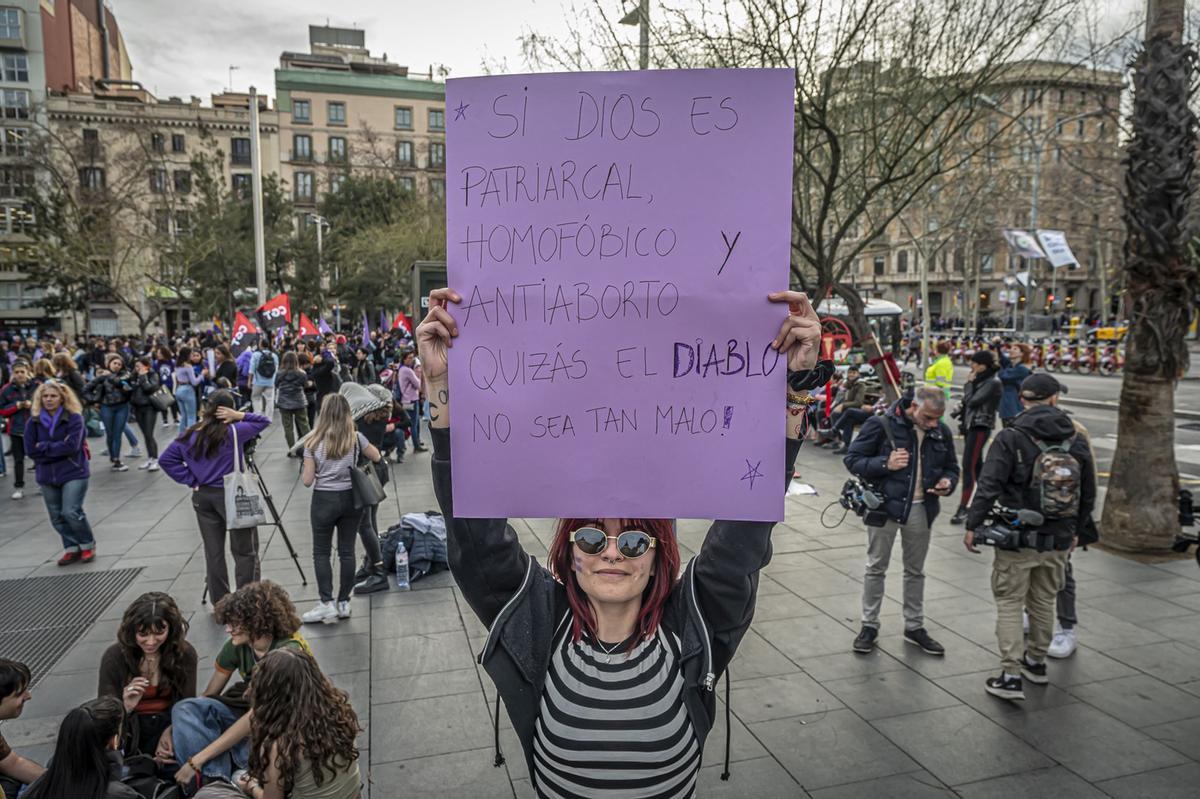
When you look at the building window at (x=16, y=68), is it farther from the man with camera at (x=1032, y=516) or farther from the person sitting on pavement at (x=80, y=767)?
the man with camera at (x=1032, y=516)

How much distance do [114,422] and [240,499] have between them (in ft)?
26.7

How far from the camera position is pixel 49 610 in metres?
6.69

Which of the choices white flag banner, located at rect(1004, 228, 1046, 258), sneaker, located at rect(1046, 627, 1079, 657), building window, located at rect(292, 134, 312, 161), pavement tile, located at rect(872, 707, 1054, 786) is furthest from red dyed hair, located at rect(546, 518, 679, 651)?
building window, located at rect(292, 134, 312, 161)

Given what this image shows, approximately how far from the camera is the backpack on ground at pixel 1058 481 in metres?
4.68

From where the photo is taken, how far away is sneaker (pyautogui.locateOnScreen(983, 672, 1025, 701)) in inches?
185

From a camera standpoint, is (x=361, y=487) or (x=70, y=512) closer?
(x=361, y=487)

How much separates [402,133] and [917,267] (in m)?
45.8

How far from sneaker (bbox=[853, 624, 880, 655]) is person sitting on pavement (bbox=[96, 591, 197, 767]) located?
4.13 metres

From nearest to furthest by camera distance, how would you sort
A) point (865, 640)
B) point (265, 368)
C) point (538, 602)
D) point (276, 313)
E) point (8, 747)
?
point (538, 602) → point (8, 747) → point (865, 640) → point (265, 368) → point (276, 313)

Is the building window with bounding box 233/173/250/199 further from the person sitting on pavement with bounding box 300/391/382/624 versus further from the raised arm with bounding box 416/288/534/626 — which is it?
the raised arm with bounding box 416/288/534/626

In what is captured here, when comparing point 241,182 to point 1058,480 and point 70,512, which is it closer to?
point 70,512

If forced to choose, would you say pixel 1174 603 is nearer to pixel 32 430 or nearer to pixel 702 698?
pixel 702 698

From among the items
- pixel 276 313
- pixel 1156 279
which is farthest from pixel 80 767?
pixel 276 313

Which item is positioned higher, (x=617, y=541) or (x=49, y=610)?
(x=617, y=541)
